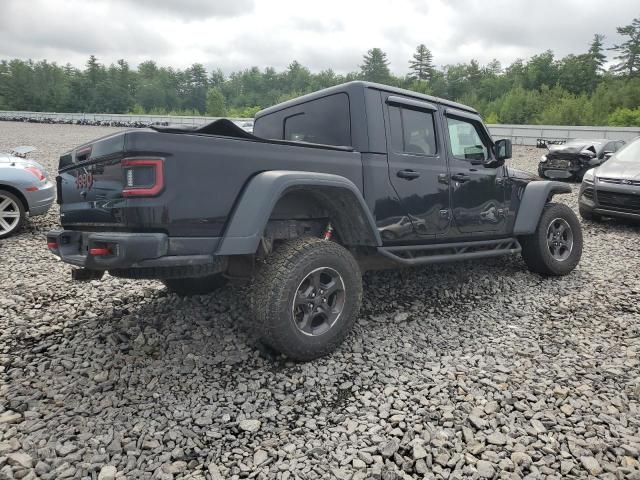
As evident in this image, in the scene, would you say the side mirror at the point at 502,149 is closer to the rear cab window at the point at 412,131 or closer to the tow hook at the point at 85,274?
the rear cab window at the point at 412,131

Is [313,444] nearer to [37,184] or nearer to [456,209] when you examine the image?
[456,209]

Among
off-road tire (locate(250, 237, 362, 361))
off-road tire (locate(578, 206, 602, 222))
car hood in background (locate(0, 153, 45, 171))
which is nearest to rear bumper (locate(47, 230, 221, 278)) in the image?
off-road tire (locate(250, 237, 362, 361))

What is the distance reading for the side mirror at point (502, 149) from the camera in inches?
168

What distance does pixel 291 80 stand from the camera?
10806cm

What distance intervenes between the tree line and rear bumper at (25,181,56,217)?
160 feet

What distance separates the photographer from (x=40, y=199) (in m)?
6.12

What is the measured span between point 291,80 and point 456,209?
113055mm

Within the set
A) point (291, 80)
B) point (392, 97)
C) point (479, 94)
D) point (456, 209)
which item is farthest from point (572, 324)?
point (291, 80)

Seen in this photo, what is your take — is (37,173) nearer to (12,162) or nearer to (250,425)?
(12,162)

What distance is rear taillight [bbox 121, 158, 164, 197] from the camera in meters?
2.25

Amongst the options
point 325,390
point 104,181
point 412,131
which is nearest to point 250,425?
point 325,390

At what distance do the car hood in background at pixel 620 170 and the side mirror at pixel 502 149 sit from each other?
408cm

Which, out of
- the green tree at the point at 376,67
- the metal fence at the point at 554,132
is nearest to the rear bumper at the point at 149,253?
the metal fence at the point at 554,132

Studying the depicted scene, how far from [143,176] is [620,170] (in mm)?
8042
